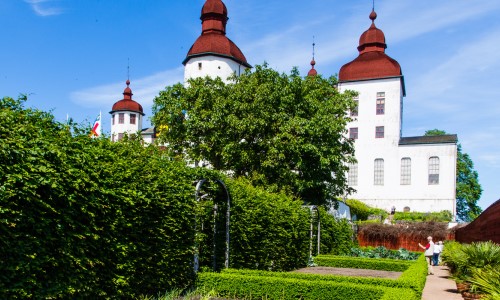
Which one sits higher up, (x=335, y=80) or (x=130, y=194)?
(x=335, y=80)

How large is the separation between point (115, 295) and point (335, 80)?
25.4 metres

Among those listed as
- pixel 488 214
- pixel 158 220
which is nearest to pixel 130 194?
pixel 158 220

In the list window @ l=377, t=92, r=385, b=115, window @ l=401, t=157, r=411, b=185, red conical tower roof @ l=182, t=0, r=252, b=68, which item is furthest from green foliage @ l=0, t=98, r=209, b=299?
window @ l=377, t=92, r=385, b=115

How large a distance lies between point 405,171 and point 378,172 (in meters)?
3.12

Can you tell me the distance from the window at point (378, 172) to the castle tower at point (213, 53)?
20.4 metres

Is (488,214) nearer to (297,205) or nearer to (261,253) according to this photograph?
(297,205)

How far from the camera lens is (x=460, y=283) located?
54.2ft

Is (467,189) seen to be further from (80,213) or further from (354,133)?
(80,213)

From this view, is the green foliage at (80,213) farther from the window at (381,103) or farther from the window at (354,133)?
the window at (354,133)

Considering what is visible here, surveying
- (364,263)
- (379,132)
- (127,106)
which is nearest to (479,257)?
(364,263)

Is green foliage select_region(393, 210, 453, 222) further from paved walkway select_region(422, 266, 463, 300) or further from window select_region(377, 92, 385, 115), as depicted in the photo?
paved walkway select_region(422, 266, 463, 300)

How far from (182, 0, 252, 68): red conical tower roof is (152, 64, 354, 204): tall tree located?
1863 centimetres

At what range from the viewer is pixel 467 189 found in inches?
2448

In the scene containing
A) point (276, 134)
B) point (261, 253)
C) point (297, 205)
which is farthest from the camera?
point (276, 134)
